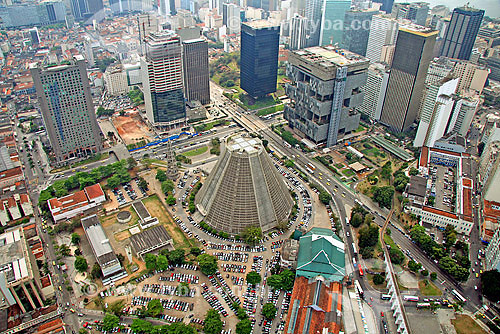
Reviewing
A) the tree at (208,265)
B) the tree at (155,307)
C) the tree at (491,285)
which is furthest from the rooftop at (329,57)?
the tree at (155,307)

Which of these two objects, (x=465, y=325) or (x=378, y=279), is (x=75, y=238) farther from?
(x=465, y=325)

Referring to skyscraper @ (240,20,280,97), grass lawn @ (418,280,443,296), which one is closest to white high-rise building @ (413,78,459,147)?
grass lawn @ (418,280,443,296)

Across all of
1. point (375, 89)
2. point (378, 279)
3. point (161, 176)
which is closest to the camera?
point (378, 279)

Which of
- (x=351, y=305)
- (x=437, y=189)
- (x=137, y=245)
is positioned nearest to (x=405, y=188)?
(x=437, y=189)

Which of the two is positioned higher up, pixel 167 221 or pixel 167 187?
pixel 167 187

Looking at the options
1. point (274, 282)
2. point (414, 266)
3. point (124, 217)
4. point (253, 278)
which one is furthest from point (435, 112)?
point (124, 217)

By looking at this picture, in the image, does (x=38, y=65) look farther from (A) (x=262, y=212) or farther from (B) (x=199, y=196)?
A: (A) (x=262, y=212)
